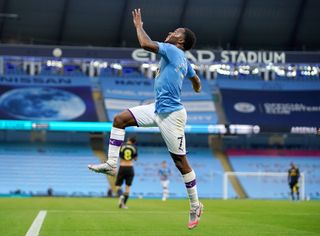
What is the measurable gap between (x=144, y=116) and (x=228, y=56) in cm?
3230

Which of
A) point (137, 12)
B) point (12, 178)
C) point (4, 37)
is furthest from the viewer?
point (4, 37)

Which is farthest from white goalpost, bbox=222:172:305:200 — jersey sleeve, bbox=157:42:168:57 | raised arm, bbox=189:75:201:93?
jersey sleeve, bbox=157:42:168:57

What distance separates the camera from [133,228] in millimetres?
11000

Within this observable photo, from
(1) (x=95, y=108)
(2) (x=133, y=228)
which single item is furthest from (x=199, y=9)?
(2) (x=133, y=228)

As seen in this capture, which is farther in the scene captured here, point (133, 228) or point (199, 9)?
point (199, 9)

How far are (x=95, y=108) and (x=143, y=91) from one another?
137 inches

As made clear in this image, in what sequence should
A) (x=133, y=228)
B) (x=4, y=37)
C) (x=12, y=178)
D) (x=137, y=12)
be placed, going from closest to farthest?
1. (x=137, y=12)
2. (x=133, y=228)
3. (x=12, y=178)
4. (x=4, y=37)

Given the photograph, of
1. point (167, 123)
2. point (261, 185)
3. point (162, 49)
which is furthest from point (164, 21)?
point (162, 49)

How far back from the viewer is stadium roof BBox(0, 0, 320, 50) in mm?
40719

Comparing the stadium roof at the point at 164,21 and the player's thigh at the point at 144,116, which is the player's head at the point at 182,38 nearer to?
the player's thigh at the point at 144,116

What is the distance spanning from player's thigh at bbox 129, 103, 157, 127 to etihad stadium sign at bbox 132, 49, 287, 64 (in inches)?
1240

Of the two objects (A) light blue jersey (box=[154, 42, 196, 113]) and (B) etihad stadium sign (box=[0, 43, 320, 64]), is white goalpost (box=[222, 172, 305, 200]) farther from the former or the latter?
(A) light blue jersey (box=[154, 42, 196, 113])

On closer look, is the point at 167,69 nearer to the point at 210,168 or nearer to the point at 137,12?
the point at 137,12

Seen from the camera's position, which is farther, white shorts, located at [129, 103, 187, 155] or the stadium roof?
the stadium roof
